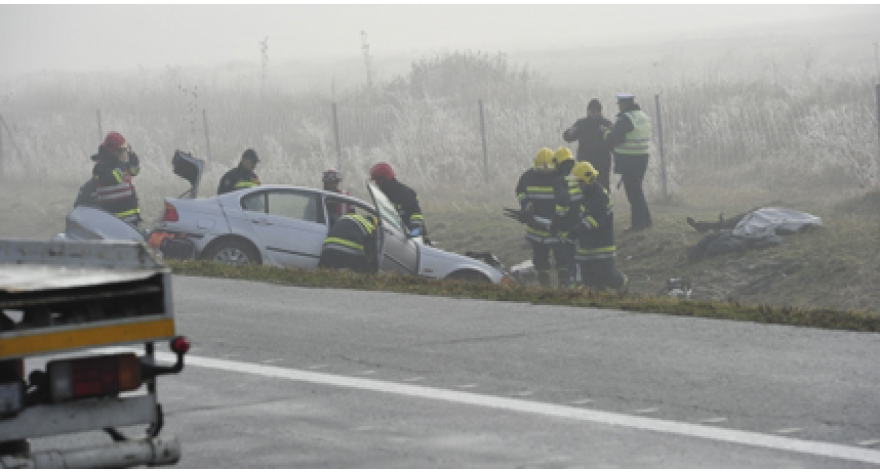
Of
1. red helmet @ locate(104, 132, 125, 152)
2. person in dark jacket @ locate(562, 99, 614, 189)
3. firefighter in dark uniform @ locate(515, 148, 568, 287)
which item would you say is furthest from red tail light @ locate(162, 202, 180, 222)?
person in dark jacket @ locate(562, 99, 614, 189)

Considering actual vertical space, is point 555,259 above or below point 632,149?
below

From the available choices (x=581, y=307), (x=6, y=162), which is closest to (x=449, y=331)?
(x=581, y=307)

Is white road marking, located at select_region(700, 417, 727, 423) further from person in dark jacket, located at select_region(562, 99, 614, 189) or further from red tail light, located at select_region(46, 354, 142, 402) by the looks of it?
person in dark jacket, located at select_region(562, 99, 614, 189)

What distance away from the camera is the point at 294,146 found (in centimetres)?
3180

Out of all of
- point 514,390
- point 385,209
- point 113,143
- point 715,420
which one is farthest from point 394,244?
point 715,420

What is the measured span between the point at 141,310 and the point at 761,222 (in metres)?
12.8

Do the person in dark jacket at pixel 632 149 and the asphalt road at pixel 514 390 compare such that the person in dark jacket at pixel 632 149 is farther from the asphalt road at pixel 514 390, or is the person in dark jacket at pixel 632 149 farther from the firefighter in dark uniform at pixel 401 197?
the asphalt road at pixel 514 390

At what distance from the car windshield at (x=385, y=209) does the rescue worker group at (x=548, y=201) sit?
0.18 metres

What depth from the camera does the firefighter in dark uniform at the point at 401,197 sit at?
13812 millimetres

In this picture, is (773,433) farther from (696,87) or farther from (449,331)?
(696,87)

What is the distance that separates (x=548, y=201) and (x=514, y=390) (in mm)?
7911

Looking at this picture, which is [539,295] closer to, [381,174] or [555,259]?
[381,174]

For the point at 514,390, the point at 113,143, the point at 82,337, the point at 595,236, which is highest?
the point at 113,143

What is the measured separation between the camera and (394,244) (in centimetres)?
1324
